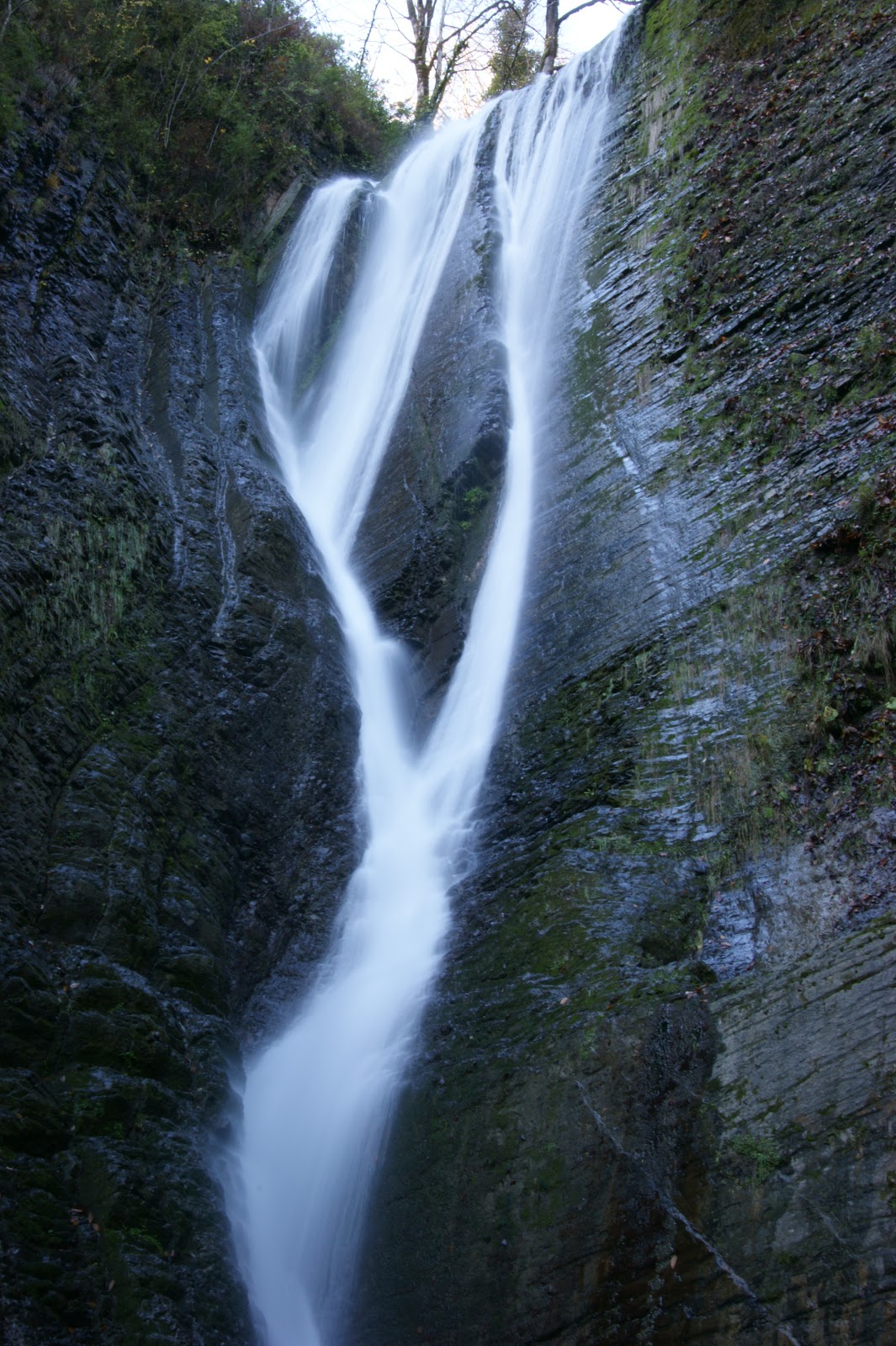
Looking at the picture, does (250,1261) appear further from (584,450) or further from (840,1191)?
(584,450)

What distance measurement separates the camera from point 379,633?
9898 mm

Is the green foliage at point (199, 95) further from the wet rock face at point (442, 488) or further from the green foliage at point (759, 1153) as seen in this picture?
the green foliage at point (759, 1153)

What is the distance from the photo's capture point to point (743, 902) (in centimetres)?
568

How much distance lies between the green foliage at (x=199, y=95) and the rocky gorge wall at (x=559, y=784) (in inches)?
95.9

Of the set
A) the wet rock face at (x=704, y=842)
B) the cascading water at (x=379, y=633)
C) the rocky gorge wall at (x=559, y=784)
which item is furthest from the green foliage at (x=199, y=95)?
the wet rock face at (x=704, y=842)

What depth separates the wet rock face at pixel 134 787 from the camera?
4.89 meters

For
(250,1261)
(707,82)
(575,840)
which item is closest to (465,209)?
(707,82)

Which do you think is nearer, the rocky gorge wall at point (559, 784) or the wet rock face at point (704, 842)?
the wet rock face at point (704, 842)

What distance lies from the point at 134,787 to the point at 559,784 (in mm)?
3086

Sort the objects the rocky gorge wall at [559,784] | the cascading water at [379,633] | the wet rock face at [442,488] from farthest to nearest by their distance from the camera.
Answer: the wet rock face at [442,488]
the cascading water at [379,633]
the rocky gorge wall at [559,784]

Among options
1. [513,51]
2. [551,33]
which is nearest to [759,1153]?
[551,33]

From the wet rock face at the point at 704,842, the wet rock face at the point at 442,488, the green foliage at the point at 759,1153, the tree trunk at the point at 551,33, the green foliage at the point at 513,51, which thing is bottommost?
the green foliage at the point at 759,1153

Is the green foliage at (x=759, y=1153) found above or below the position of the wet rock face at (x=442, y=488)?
below

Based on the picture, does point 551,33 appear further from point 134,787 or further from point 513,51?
point 134,787
